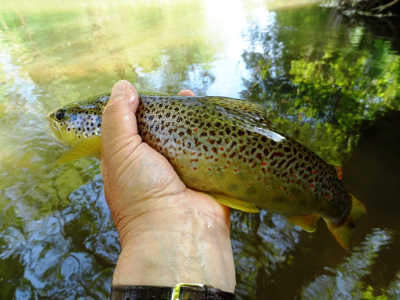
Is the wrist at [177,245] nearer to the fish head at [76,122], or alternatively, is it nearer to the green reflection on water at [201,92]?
the fish head at [76,122]

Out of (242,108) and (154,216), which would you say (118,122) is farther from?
(242,108)

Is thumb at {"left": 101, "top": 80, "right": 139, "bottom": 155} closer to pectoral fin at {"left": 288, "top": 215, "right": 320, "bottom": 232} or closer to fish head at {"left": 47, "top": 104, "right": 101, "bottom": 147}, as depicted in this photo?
fish head at {"left": 47, "top": 104, "right": 101, "bottom": 147}

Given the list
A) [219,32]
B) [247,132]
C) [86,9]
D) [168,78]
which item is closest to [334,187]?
[247,132]

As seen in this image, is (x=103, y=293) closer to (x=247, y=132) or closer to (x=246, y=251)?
(x=246, y=251)

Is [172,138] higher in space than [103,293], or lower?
higher

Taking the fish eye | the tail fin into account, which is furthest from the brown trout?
the fish eye

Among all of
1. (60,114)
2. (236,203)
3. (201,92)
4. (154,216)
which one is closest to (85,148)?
(60,114)
